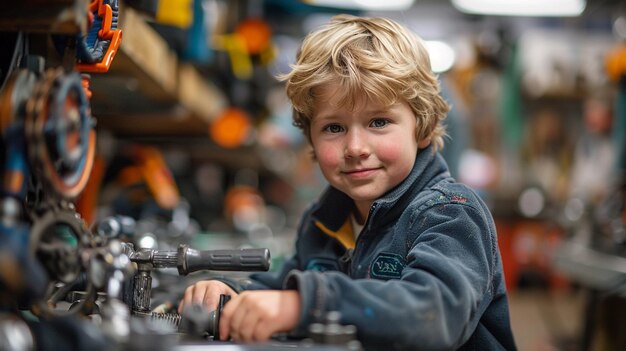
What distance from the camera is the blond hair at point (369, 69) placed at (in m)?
1.09

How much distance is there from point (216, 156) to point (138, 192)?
116 centimetres

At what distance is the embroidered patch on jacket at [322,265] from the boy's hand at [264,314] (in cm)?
40

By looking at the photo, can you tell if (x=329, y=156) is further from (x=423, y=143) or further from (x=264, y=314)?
(x=264, y=314)

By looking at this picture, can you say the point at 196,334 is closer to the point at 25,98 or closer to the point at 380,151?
the point at 25,98

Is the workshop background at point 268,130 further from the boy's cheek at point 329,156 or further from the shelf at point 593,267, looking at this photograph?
the boy's cheek at point 329,156

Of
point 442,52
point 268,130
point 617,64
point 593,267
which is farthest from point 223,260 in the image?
point 442,52

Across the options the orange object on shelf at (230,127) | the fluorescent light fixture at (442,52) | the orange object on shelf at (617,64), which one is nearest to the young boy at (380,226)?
the orange object on shelf at (230,127)

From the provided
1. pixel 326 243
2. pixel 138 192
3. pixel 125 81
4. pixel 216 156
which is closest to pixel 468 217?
pixel 326 243

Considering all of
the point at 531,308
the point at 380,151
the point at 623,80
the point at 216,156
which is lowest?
the point at 531,308

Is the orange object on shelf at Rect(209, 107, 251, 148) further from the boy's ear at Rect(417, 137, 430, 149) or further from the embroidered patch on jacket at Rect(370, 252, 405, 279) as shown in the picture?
the embroidered patch on jacket at Rect(370, 252, 405, 279)

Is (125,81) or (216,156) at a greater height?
(125,81)

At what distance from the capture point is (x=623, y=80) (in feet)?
8.45

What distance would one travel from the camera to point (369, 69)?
43.1 inches

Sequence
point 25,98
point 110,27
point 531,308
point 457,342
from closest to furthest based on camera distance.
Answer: point 25,98 < point 457,342 < point 110,27 < point 531,308
